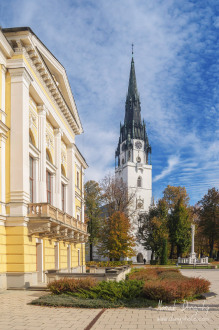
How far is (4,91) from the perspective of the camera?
1873 centimetres

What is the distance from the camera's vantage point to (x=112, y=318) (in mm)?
10273

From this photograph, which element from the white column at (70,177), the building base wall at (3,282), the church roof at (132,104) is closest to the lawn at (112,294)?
the building base wall at (3,282)

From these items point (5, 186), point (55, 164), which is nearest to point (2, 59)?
point (5, 186)

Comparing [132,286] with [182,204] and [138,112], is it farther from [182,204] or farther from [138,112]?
[138,112]

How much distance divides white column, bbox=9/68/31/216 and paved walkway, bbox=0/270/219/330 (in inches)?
257

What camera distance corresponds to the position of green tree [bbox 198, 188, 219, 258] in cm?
6694

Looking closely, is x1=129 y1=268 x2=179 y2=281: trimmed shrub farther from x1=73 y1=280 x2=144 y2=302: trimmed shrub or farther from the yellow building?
the yellow building

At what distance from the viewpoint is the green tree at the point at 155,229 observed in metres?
63.9

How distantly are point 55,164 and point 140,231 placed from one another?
44285mm

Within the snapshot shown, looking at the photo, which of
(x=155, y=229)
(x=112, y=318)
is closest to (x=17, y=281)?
(x=112, y=318)

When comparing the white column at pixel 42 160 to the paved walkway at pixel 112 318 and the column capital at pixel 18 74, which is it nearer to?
the column capital at pixel 18 74

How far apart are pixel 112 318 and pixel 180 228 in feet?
181

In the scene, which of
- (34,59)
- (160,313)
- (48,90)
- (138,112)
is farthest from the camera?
(138,112)

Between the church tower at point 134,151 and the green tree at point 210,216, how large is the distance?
72.3ft
